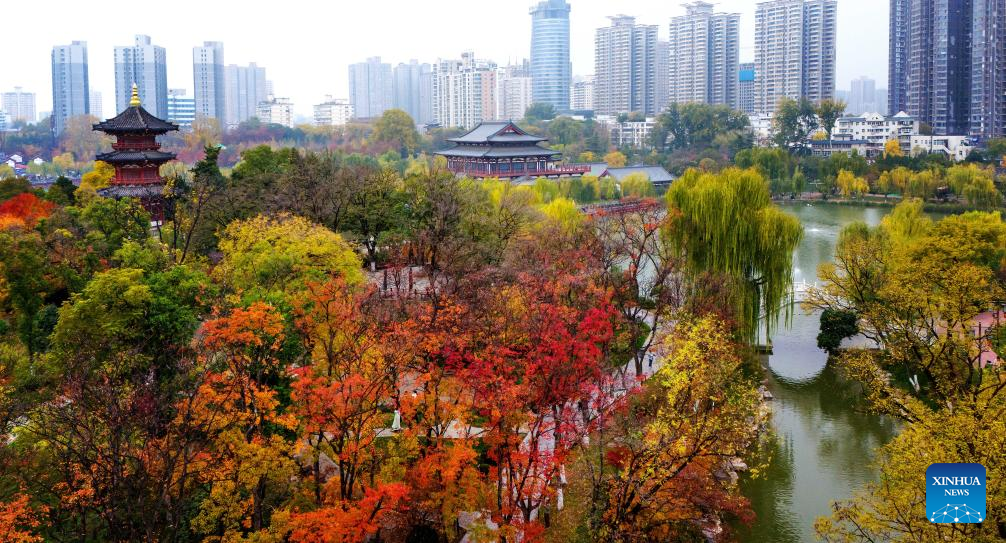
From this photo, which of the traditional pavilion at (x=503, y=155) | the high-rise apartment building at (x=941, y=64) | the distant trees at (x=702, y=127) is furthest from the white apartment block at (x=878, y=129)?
the traditional pavilion at (x=503, y=155)

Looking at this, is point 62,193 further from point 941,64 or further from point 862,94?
point 862,94

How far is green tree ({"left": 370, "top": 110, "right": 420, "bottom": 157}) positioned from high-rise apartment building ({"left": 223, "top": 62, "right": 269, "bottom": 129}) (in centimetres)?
4555

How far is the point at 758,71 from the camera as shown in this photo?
78812 millimetres

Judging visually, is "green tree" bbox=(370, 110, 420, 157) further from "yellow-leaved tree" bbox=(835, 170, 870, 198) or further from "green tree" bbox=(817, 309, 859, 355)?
"green tree" bbox=(817, 309, 859, 355)

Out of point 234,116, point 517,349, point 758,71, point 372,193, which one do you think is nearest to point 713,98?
point 758,71

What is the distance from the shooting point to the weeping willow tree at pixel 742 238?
15.8 meters

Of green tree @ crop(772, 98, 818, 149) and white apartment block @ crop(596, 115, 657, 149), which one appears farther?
white apartment block @ crop(596, 115, 657, 149)

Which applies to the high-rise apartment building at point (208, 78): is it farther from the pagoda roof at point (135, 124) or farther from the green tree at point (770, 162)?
the pagoda roof at point (135, 124)

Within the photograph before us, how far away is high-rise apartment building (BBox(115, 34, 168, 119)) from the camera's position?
2975 inches

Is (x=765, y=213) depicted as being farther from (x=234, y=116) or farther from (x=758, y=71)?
(x=234, y=116)

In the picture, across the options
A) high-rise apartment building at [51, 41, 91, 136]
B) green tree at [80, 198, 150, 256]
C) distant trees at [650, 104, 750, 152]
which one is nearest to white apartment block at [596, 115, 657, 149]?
distant trees at [650, 104, 750, 152]

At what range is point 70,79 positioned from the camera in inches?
2847

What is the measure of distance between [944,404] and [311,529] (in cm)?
748

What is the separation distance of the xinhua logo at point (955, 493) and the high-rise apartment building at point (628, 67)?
82.3 meters
